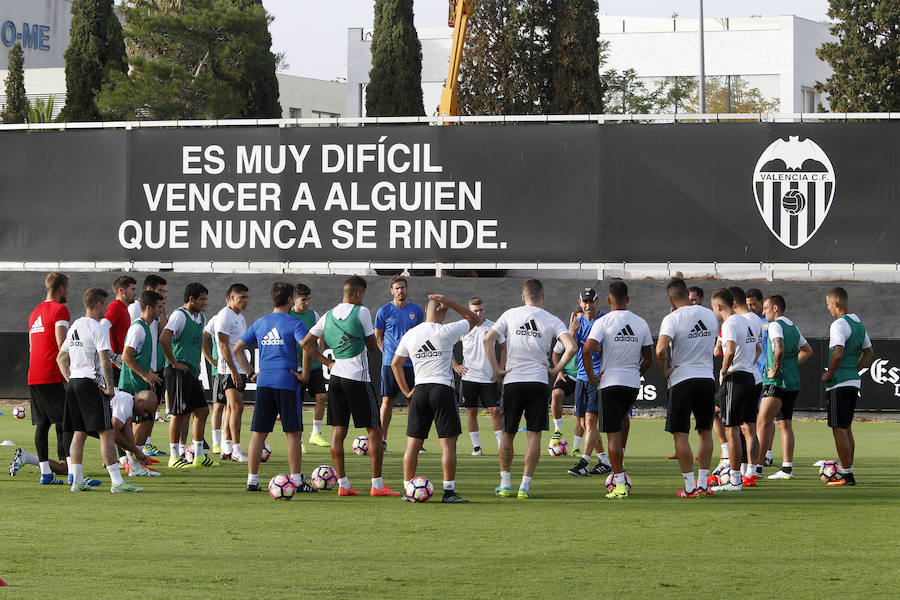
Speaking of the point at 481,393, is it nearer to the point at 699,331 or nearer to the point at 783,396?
the point at 783,396

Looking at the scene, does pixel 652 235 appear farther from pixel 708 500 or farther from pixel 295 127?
pixel 708 500

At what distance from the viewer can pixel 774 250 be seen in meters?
23.9

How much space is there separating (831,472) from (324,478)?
5105 millimetres

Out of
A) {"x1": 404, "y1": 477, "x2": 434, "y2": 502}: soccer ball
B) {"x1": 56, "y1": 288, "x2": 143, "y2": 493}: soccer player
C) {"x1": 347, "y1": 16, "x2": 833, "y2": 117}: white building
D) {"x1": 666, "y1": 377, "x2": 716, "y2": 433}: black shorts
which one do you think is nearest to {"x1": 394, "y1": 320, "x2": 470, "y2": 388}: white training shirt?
{"x1": 404, "y1": 477, "x2": 434, "y2": 502}: soccer ball

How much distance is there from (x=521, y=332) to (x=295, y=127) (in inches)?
578

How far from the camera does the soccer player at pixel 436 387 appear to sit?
11.7 m

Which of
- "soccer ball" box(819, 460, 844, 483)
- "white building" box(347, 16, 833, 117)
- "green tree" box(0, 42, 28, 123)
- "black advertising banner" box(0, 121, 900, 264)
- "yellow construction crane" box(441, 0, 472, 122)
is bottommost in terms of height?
"soccer ball" box(819, 460, 844, 483)

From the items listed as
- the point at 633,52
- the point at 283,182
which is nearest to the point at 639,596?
the point at 283,182

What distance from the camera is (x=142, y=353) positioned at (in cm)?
1380

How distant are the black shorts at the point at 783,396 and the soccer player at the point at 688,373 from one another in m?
1.77

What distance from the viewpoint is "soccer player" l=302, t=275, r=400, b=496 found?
12.0m

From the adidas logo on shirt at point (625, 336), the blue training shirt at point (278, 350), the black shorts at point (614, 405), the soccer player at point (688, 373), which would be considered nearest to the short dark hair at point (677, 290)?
the soccer player at point (688, 373)

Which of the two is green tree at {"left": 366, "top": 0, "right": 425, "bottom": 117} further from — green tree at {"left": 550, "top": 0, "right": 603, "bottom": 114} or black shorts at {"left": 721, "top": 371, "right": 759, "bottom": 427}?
black shorts at {"left": 721, "top": 371, "right": 759, "bottom": 427}

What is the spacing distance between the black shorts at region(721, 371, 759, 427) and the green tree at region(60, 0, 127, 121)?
30.7m
